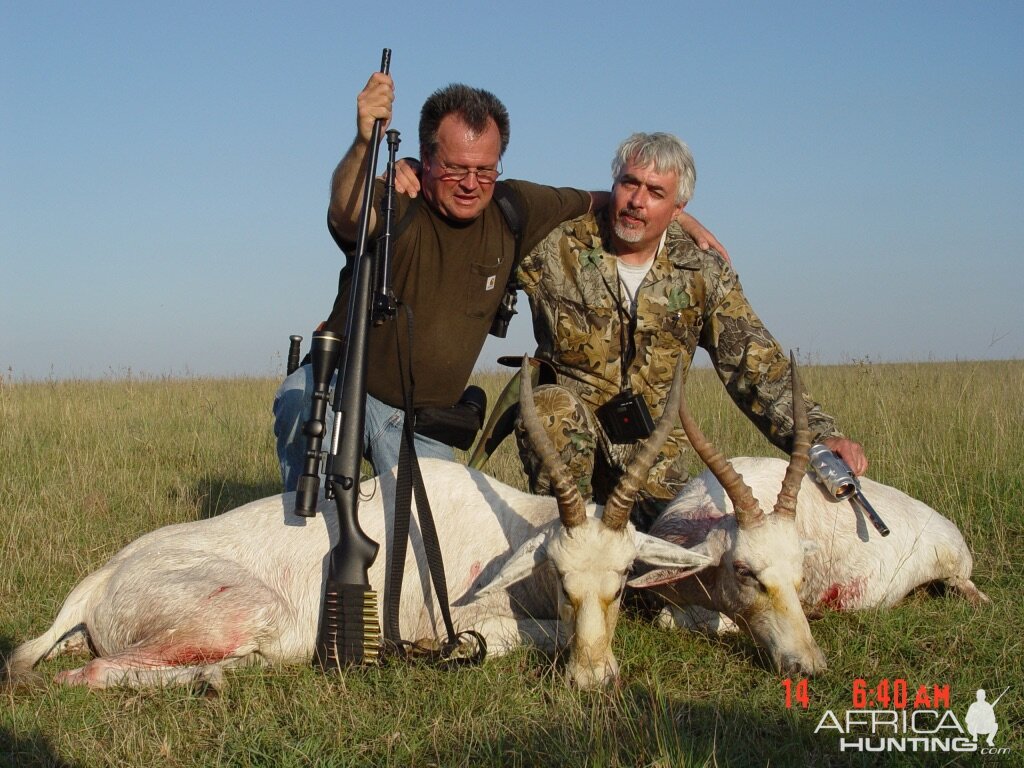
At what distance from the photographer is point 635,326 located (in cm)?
685

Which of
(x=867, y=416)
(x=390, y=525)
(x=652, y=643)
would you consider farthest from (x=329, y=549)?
(x=867, y=416)

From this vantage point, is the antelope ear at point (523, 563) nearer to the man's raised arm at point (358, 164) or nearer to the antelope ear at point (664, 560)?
the antelope ear at point (664, 560)

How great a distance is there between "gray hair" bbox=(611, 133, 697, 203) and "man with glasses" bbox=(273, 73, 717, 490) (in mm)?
882

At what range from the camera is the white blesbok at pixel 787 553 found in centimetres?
469

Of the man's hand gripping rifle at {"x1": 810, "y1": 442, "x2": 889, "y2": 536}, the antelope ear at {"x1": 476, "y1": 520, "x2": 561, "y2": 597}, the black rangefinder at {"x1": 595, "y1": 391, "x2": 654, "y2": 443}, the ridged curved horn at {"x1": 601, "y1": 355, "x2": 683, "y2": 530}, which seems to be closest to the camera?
the ridged curved horn at {"x1": 601, "y1": 355, "x2": 683, "y2": 530}

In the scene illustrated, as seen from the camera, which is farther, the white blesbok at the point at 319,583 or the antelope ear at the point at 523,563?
the antelope ear at the point at 523,563

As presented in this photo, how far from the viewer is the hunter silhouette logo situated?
3.72 metres

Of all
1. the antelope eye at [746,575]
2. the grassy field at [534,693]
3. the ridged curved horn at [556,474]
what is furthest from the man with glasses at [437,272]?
the antelope eye at [746,575]

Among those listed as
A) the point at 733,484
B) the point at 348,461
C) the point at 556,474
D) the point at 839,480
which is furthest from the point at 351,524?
the point at 839,480

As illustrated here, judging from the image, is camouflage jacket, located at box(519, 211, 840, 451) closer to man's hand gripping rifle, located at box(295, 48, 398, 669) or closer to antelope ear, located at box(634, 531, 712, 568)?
man's hand gripping rifle, located at box(295, 48, 398, 669)

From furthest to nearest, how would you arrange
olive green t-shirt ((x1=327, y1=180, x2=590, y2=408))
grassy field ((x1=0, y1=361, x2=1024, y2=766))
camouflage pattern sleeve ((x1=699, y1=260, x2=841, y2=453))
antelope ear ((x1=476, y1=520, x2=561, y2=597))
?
1. camouflage pattern sleeve ((x1=699, y1=260, x2=841, y2=453))
2. olive green t-shirt ((x1=327, y1=180, x2=590, y2=408))
3. antelope ear ((x1=476, y1=520, x2=561, y2=597))
4. grassy field ((x1=0, y1=361, x2=1024, y2=766))

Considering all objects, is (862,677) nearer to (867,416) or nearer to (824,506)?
(824,506)

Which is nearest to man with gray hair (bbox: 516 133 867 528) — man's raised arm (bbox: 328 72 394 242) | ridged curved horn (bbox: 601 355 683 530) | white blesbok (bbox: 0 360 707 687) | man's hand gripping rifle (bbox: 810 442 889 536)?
man's hand gripping rifle (bbox: 810 442 889 536)

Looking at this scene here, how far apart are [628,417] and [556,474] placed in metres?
2.21
